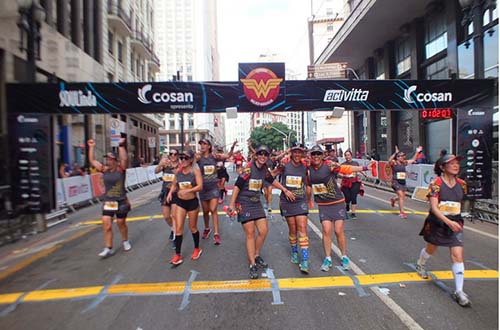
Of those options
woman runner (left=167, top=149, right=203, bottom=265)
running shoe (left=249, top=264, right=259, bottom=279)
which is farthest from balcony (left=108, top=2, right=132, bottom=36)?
running shoe (left=249, top=264, right=259, bottom=279)

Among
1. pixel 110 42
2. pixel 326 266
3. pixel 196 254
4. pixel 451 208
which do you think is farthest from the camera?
pixel 110 42

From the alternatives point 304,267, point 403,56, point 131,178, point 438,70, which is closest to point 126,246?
point 304,267

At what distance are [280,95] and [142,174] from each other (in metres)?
15.3

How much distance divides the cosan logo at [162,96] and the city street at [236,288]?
418 centimetres

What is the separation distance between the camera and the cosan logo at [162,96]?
9.41m

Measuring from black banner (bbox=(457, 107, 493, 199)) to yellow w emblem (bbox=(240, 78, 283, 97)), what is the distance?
5.02 meters

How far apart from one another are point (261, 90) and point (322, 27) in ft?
203

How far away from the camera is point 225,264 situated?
538 cm

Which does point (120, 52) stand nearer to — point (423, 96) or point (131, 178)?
point (131, 178)

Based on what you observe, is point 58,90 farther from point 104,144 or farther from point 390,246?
point 104,144

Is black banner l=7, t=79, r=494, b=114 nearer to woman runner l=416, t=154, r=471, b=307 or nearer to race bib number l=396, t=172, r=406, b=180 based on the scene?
race bib number l=396, t=172, r=406, b=180

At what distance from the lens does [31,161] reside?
7.50 m

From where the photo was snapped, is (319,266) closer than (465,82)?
Yes

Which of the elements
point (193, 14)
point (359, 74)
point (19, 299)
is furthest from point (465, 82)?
point (193, 14)
